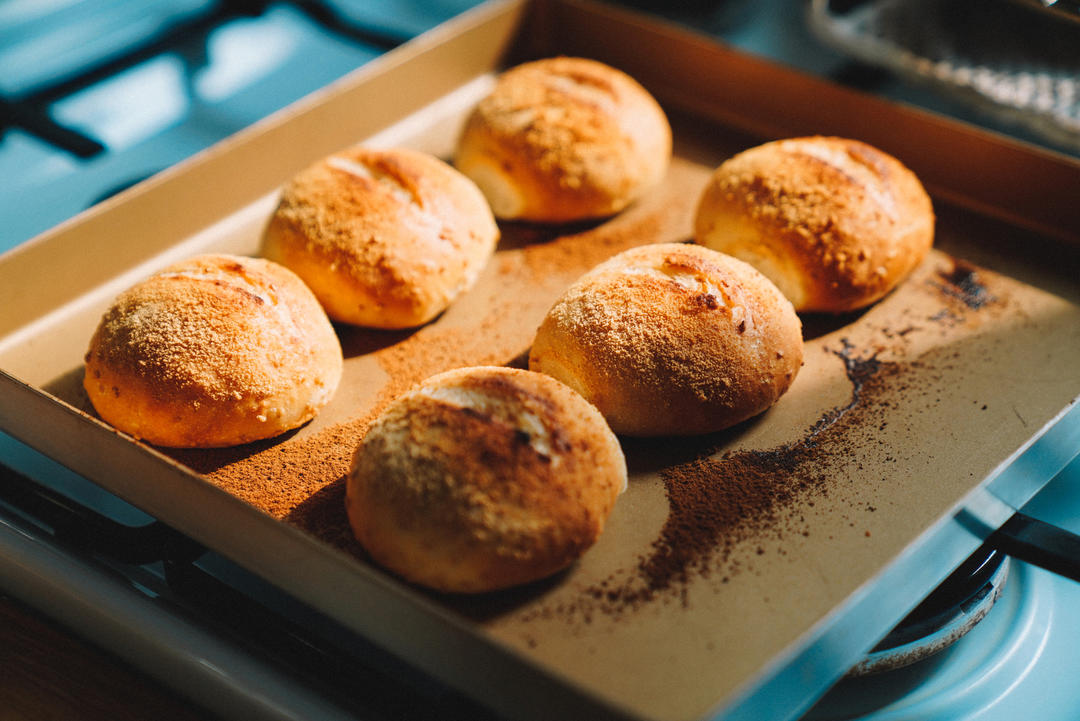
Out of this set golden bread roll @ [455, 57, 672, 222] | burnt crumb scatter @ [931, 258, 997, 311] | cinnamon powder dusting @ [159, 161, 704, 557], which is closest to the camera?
cinnamon powder dusting @ [159, 161, 704, 557]

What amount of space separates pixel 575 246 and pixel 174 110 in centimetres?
98

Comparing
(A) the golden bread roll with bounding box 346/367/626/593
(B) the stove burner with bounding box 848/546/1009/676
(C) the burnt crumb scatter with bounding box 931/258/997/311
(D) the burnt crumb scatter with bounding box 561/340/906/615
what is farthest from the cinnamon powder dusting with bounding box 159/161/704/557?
(B) the stove burner with bounding box 848/546/1009/676

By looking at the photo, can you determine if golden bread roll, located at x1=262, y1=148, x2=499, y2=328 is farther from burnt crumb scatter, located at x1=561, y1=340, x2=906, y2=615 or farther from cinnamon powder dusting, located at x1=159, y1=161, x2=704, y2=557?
burnt crumb scatter, located at x1=561, y1=340, x2=906, y2=615

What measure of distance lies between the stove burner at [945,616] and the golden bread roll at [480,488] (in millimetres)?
367

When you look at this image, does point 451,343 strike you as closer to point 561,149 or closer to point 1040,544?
point 561,149

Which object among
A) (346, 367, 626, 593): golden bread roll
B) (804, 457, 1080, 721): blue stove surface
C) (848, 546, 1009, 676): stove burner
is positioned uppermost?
(346, 367, 626, 593): golden bread roll

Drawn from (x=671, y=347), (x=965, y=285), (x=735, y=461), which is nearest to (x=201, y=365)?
(x=671, y=347)

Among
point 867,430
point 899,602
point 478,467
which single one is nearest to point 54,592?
point 478,467

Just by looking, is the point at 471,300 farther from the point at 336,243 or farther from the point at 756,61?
the point at 756,61

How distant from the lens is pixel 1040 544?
43.0 inches

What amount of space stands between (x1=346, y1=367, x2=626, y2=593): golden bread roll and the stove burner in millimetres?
367

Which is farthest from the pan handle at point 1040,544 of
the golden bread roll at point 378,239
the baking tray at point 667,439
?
the golden bread roll at point 378,239

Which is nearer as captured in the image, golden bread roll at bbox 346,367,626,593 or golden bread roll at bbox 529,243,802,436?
A: golden bread roll at bbox 346,367,626,593

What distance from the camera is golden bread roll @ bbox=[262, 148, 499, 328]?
1504 millimetres
